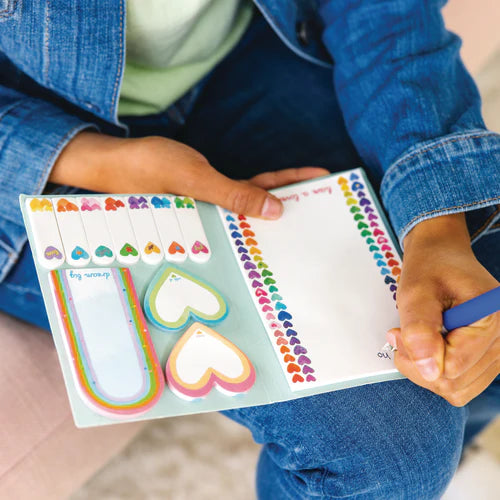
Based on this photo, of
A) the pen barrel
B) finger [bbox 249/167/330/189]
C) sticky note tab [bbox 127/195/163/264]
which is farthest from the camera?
finger [bbox 249/167/330/189]

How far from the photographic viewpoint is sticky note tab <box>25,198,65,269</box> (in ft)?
1.66

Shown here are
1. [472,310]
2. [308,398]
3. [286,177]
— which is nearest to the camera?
[472,310]

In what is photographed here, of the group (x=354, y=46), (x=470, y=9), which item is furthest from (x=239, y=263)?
(x=470, y=9)

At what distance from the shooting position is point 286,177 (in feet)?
2.21

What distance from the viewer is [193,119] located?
791mm

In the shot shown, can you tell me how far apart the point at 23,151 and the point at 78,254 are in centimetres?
Answer: 17

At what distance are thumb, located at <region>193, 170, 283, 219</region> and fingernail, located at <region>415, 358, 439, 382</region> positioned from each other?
0.23 meters

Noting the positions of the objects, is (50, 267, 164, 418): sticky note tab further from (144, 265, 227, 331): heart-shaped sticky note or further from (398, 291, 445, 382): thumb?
(398, 291, 445, 382): thumb

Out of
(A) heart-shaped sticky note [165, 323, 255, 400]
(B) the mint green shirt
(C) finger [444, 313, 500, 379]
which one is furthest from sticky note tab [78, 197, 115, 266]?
(C) finger [444, 313, 500, 379]

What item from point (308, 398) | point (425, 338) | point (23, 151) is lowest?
point (308, 398)

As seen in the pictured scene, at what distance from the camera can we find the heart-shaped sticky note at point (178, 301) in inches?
20.2

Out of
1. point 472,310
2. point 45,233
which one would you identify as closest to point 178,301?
point 45,233

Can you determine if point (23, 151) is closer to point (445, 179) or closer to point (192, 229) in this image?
point (192, 229)


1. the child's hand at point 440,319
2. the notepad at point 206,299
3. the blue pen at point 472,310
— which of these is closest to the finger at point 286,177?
the notepad at point 206,299
